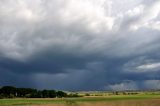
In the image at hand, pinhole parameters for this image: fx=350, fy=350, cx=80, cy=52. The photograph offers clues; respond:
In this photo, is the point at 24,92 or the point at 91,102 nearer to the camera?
the point at 91,102

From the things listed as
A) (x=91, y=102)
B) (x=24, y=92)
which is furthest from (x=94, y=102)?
(x=24, y=92)

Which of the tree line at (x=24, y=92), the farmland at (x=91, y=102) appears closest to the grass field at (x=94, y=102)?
the farmland at (x=91, y=102)

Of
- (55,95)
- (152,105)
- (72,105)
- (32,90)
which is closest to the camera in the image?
(152,105)

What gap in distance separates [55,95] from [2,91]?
21893mm

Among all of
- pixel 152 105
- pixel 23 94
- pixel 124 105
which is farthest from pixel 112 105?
pixel 23 94

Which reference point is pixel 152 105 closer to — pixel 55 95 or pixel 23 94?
pixel 55 95

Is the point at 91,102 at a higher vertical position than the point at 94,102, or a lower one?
higher

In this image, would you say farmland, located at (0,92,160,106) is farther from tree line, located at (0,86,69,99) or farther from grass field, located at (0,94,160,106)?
tree line, located at (0,86,69,99)

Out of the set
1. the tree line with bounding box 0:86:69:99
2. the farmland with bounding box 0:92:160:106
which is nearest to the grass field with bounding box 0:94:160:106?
the farmland with bounding box 0:92:160:106

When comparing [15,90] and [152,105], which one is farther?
[15,90]

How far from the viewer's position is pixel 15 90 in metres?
126

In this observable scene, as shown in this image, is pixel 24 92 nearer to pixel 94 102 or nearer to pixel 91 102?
pixel 91 102

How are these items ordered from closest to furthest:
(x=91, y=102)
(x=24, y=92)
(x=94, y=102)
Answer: (x=94, y=102), (x=91, y=102), (x=24, y=92)

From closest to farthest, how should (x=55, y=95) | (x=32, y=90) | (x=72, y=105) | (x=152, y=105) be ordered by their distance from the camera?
1. (x=152, y=105)
2. (x=72, y=105)
3. (x=55, y=95)
4. (x=32, y=90)
